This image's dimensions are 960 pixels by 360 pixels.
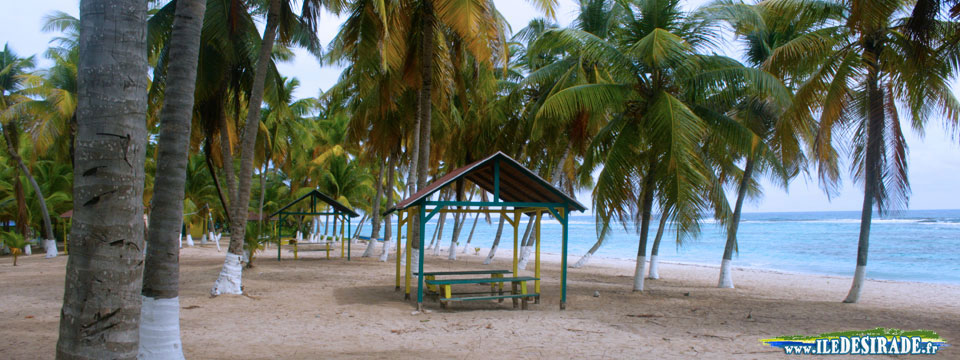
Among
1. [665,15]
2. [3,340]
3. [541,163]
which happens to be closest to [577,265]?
[541,163]

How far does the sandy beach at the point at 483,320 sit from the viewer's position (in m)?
6.09

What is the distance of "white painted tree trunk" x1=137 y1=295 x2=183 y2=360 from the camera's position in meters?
4.55

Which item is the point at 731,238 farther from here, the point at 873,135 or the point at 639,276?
the point at 873,135

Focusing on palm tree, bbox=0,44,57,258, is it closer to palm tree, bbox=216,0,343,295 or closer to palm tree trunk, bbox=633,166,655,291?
palm tree, bbox=216,0,343,295

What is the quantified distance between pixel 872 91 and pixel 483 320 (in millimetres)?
8053

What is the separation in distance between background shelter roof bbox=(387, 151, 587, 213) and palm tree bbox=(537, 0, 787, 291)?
2130 millimetres

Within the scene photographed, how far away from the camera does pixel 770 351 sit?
621cm

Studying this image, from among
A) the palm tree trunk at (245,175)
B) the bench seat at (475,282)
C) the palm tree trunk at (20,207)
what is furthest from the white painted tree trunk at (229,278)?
the palm tree trunk at (20,207)

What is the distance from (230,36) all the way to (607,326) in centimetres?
858

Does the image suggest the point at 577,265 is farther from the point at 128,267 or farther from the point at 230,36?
the point at 128,267

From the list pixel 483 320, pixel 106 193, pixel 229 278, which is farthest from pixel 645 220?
pixel 106 193

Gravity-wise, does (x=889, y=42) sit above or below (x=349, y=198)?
above

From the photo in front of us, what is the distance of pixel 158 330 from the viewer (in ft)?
15.1

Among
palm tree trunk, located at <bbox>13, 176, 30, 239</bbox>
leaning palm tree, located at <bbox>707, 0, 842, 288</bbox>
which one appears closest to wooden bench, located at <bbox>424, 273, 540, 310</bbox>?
leaning palm tree, located at <bbox>707, 0, 842, 288</bbox>
